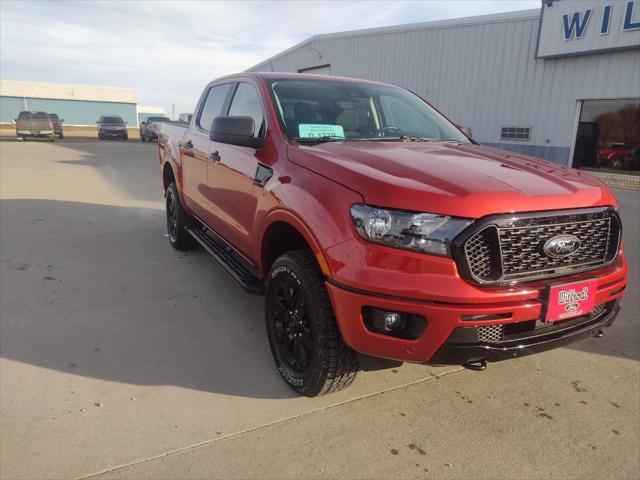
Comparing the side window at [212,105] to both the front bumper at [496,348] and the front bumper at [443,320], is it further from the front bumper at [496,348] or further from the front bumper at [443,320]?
the front bumper at [496,348]

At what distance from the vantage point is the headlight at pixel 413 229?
81.4 inches

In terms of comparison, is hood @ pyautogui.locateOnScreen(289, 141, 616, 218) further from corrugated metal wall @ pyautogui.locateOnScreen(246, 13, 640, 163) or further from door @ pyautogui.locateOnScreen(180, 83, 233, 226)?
corrugated metal wall @ pyautogui.locateOnScreen(246, 13, 640, 163)

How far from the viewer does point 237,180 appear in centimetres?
343

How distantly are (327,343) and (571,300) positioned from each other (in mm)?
1178

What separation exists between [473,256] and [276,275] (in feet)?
3.77

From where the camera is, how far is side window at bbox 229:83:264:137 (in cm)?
331

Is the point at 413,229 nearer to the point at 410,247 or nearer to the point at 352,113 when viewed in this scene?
the point at 410,247

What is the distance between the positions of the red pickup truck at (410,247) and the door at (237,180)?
1.3 inches

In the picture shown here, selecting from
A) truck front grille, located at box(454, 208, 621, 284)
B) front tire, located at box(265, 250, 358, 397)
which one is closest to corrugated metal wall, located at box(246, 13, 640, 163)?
truck front grille, located at box(454, 208, 621, 284)

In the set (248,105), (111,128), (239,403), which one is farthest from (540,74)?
(111,128)

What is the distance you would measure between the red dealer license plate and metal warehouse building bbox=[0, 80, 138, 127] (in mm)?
68262

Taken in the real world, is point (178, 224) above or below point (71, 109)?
below

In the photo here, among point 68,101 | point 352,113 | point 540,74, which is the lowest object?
point 352,113

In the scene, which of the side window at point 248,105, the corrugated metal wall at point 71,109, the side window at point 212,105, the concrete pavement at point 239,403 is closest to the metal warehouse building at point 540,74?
the concrete pavement at point 239,403
